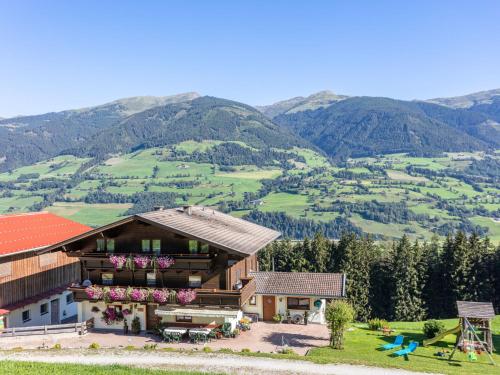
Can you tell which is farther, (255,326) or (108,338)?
(255,326)

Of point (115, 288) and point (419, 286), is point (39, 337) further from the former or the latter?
point (419, 286)

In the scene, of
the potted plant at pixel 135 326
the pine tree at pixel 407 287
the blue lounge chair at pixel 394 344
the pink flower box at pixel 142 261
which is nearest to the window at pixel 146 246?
the pink flower box at pixel 142 261

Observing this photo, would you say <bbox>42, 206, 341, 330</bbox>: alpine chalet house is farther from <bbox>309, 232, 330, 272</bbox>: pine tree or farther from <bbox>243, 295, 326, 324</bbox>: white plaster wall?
<bbox>309, 232, 330, 272</bbox>: pine tree

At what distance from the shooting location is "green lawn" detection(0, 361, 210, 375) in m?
23.2

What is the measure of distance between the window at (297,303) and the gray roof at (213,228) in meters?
5.14

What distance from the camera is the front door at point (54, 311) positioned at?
4190 centimetres

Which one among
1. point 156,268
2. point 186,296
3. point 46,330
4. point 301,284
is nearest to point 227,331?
point 186,296

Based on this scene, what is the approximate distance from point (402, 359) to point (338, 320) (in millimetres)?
4504

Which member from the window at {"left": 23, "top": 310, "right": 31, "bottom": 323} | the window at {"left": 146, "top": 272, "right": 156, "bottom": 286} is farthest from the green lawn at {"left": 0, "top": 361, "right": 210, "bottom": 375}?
the window at {"left": 23, "top": 310, "right": 31, "bottom": 323}

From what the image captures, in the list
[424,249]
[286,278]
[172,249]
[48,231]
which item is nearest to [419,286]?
[424,249]

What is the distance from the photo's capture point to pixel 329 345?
32.3m

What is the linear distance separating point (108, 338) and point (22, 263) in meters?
11.0

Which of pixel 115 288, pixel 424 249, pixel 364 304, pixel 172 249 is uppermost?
pixel 172 249

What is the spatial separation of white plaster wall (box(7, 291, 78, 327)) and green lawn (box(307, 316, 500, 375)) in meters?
23.5
